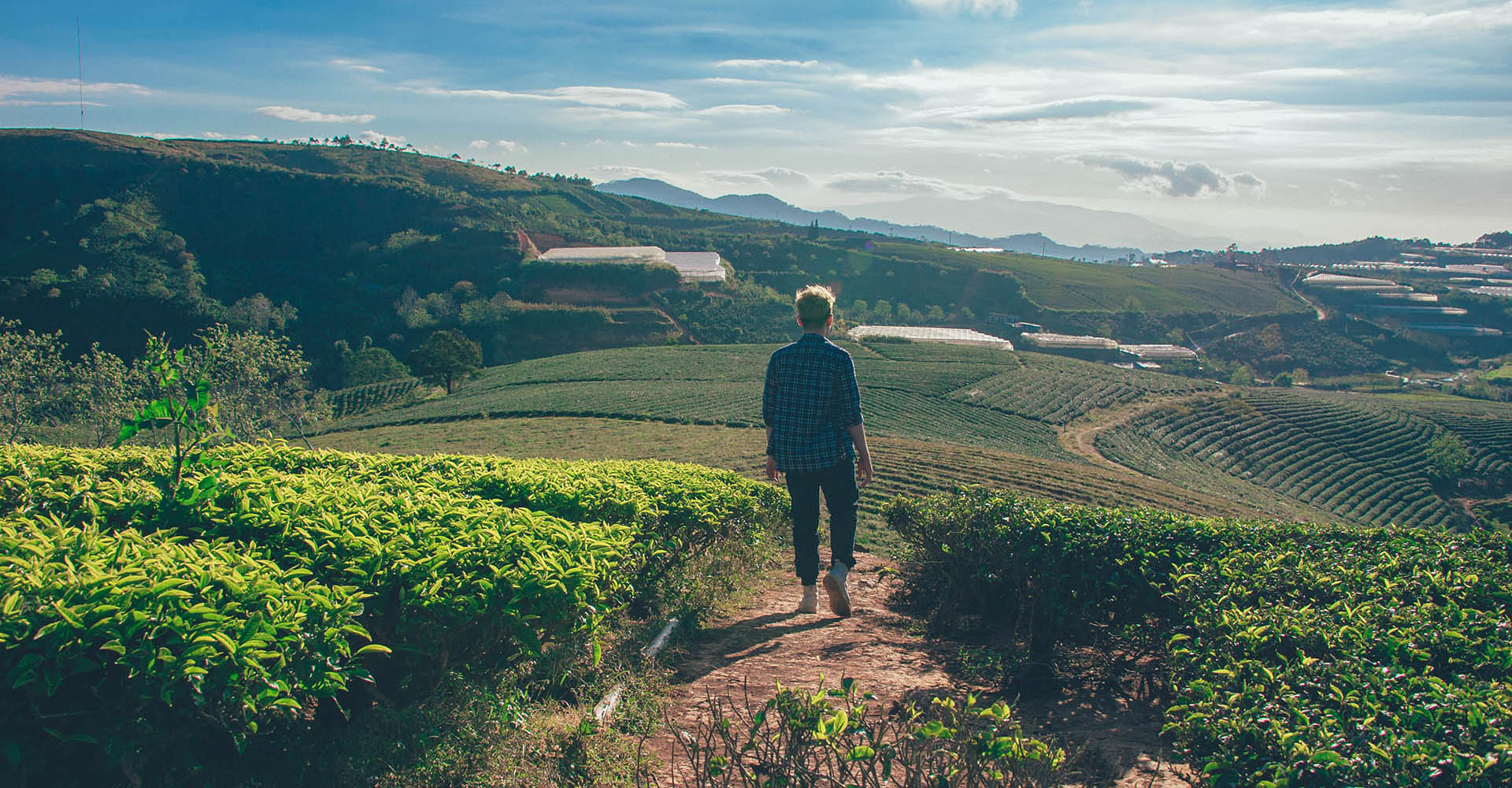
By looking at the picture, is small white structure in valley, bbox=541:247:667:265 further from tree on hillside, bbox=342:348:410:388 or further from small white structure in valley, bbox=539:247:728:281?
tree on hillside, bbox=342:348:410:388

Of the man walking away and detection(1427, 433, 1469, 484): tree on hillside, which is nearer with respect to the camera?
the man walking away

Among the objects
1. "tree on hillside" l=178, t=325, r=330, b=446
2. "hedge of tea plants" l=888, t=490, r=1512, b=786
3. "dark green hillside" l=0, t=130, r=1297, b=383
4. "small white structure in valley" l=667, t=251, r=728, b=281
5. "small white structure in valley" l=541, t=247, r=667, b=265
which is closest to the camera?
"hedge of tea plants" l=888, t=490, r=1512, b=786

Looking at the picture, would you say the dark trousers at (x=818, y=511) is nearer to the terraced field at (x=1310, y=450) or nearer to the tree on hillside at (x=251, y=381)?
the terraced field at (x=1310, y=450)

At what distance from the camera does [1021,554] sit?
16.8 feet

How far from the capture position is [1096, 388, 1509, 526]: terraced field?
37219 millimetres

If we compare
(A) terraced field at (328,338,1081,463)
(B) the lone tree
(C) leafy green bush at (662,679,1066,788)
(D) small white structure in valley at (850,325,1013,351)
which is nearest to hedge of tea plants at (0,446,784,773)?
(C) leafy green bush at (662,679,1066,788)

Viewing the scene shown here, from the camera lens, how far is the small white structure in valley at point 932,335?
7838 cm

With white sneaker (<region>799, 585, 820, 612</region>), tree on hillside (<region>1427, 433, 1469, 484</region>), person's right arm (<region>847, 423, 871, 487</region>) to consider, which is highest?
person's right arm (<region>847, 423, 871, 487</region>)

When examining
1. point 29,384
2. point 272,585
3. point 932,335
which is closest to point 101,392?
point 29,384

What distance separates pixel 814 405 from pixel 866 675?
185cm

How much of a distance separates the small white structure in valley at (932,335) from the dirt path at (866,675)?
71880 millimetres

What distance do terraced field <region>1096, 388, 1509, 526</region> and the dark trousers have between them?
33.5 meters

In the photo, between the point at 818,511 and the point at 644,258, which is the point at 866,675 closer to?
the point at 818,511

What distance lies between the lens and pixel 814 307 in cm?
548
